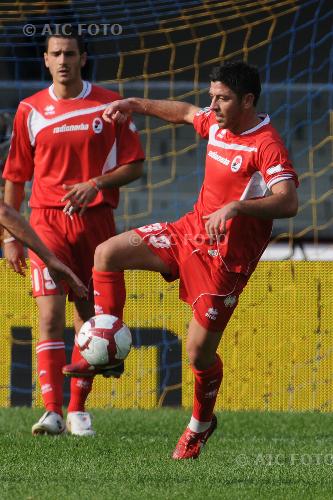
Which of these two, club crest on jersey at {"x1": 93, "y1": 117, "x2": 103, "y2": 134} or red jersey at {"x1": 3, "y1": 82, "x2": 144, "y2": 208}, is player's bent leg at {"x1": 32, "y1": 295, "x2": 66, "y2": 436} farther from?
club crest on jersey at {"x1": 93, "y1": 117, "x2": 103, "y2": 134}

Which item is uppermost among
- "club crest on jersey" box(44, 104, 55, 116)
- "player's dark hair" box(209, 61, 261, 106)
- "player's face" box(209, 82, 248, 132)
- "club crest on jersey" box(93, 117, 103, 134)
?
"player's dark hair" box(209, 61, 261, 106)

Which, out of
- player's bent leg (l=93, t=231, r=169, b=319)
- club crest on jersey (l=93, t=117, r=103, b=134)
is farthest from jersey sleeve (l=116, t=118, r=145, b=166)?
player's bent leg (l=93, t=231, r=169, b=319)

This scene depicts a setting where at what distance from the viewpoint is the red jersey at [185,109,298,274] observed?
6074mm

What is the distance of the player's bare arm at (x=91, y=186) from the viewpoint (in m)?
6.95

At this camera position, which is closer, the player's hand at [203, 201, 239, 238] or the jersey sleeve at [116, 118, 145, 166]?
the player's hand at [203, 201, 239, 238]

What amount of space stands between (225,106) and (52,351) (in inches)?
78.6

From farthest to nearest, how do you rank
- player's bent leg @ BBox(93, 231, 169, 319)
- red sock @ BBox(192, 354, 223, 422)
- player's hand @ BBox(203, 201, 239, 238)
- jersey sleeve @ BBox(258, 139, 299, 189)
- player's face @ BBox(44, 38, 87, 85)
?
player's face @ BBox(44, 38, 87, 85) < red sock @ BBox(192, 354, 223, 422) < player's bent leg @ BBox(93, 231, 169, 319) < jersey sleeve @ BBox(258, 139, 299, 189) < player's hand @ BBox(203, 201, 239, 238)

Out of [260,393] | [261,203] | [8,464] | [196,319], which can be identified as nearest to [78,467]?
[8,464]

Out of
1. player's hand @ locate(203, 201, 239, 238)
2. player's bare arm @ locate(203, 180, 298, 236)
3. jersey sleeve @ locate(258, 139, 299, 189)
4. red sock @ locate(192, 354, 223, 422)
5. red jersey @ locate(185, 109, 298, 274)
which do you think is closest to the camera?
player's hand @ locate(203, 201, 239, 238)

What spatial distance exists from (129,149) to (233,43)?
5540 millimetres

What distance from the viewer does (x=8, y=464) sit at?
5.90m

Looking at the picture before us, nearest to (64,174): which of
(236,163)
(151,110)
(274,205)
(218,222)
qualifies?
(151,110)

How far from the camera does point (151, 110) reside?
6.48 meters

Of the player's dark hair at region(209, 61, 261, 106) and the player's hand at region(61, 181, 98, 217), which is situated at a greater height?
the player's dark hair at region(209, 61, 261, 106)
